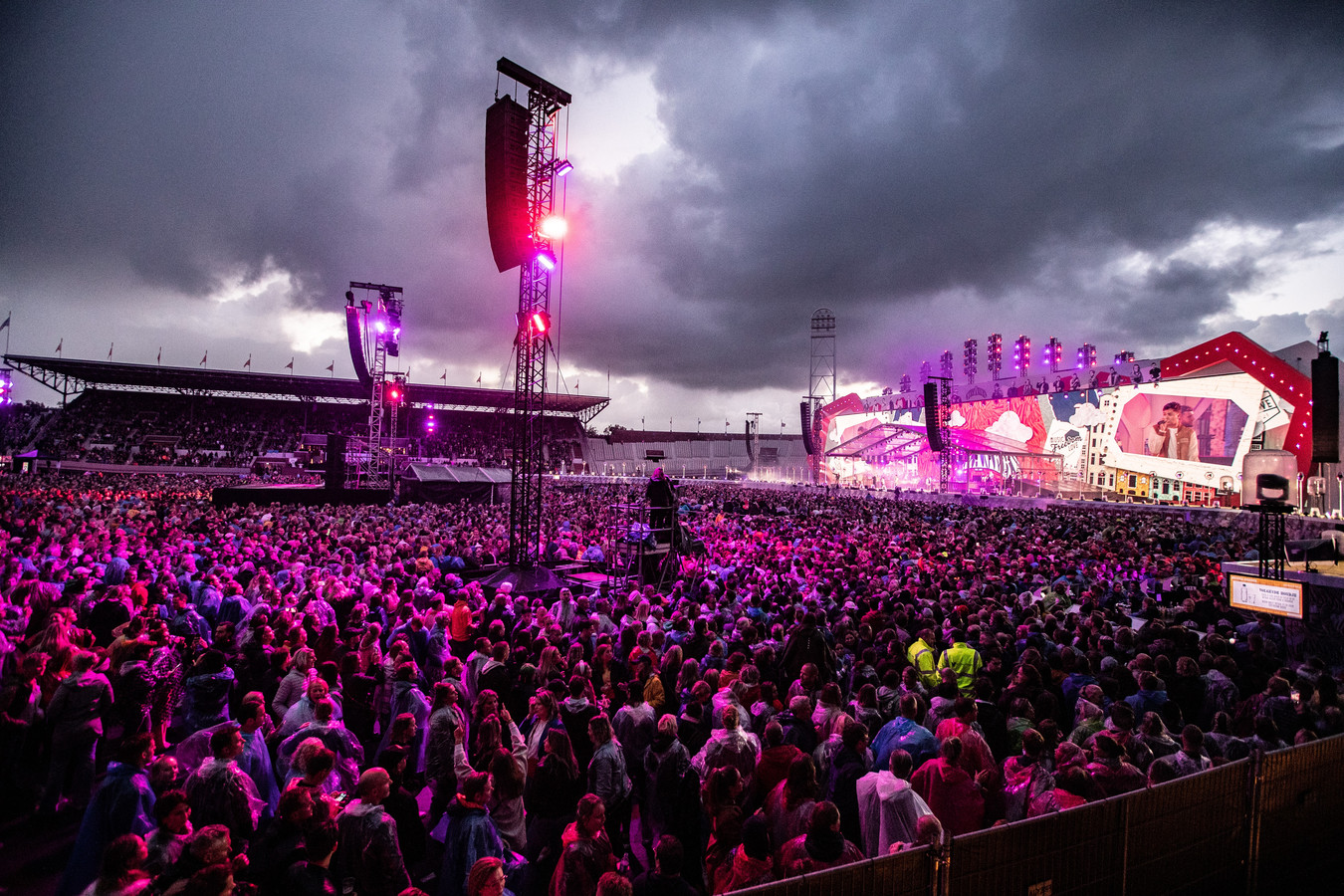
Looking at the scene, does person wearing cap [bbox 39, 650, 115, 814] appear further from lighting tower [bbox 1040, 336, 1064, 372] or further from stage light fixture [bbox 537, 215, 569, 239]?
lighting tower [bbox 1040, 336, 1064, 372]

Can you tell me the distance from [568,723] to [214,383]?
2087 inches

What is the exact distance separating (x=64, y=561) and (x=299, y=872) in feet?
34.9

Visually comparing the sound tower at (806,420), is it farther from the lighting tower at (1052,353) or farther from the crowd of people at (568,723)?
the crowd of people at (568,723)

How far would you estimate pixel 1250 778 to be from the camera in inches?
Answer: 150

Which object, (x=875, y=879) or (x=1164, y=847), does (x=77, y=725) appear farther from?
(x=1164, y=847)

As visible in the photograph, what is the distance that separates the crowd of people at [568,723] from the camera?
288 centimetres

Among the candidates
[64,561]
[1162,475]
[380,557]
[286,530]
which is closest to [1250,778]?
[380,557]

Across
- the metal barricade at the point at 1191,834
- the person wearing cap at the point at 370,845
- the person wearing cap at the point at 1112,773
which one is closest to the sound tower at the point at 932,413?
the metal barricade at the point at 1191,834

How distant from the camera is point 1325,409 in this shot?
1344 centimetres

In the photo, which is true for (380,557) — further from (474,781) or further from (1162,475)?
(1162,475)

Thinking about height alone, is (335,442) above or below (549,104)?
below

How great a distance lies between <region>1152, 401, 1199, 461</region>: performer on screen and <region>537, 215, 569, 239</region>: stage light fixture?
36.5 m

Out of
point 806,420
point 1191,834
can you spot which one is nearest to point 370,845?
point 1191,834

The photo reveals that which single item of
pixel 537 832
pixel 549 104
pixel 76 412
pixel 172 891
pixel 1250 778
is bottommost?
pixel 537 832
